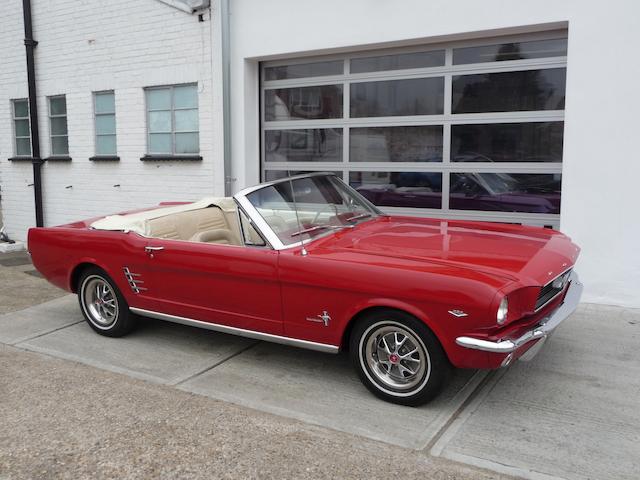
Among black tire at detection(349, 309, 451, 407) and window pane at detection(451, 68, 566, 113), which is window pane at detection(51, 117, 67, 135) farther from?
black tire at detection(349, 309, 451, 407)

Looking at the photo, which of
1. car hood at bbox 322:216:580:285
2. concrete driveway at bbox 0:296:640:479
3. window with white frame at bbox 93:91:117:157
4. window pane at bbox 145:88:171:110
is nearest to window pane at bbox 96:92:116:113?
window with white frame at bbox 93:91:117:157

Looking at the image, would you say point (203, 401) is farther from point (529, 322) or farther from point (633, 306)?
point (633, 306)

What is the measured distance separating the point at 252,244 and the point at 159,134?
517 centimetres

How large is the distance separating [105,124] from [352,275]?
704cm

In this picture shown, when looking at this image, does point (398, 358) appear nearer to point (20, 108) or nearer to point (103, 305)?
point (103, 305)

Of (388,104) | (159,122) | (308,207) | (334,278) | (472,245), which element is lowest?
(334,278)

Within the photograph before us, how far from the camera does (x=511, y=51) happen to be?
6.45 m

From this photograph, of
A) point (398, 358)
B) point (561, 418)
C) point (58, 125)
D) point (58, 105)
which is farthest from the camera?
point (58, 125)

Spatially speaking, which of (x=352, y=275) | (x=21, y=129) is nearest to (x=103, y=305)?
(x=352, y=275)

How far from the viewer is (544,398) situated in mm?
3912

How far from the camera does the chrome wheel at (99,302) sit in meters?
5.31

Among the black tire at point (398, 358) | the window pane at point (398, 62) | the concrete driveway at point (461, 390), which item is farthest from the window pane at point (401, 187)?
the black tire at point (398, 358)

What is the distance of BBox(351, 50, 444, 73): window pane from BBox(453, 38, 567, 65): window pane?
A: 24cm

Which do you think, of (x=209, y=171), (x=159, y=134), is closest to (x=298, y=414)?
(x=209, y=171)
